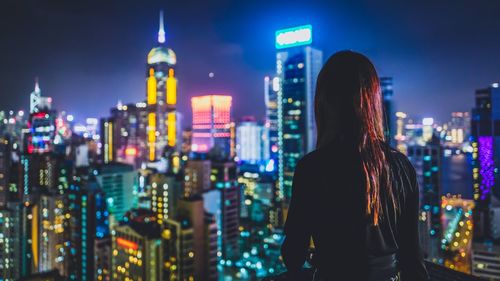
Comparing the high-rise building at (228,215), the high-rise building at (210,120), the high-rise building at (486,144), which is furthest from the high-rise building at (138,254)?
the high-rise building at (210,120)

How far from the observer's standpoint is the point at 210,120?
29.9 meters

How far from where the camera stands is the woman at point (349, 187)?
62 centimetres

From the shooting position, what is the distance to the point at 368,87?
63 centimetres

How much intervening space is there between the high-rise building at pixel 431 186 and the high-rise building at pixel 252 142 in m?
13.9

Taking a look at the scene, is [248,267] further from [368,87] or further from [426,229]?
[368,87]

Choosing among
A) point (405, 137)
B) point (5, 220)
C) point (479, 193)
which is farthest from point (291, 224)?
point (405, 137)

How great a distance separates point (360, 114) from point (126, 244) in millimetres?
8658

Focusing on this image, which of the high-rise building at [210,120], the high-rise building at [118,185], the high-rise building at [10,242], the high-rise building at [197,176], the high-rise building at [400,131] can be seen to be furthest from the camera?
the high-rise building at [210,120]

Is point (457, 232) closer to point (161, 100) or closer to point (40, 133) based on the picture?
point (40, 133)

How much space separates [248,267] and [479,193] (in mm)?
4951

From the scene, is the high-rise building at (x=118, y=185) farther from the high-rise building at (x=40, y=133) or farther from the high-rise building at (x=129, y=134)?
the high-rise building at (x=129, y=134)

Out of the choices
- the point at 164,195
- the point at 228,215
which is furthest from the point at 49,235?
the point at 228,215

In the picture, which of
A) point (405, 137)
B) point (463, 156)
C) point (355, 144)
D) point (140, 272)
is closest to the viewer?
point (355, 144)

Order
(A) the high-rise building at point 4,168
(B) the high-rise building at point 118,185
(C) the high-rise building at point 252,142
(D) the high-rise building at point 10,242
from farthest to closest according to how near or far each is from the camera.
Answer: (C) the high-rise building at point 252,142 < (B) the high-rise building at point 118,185 < (A) the high-rise building at point 4,168 < (D) the high-rise building at point 10,242
